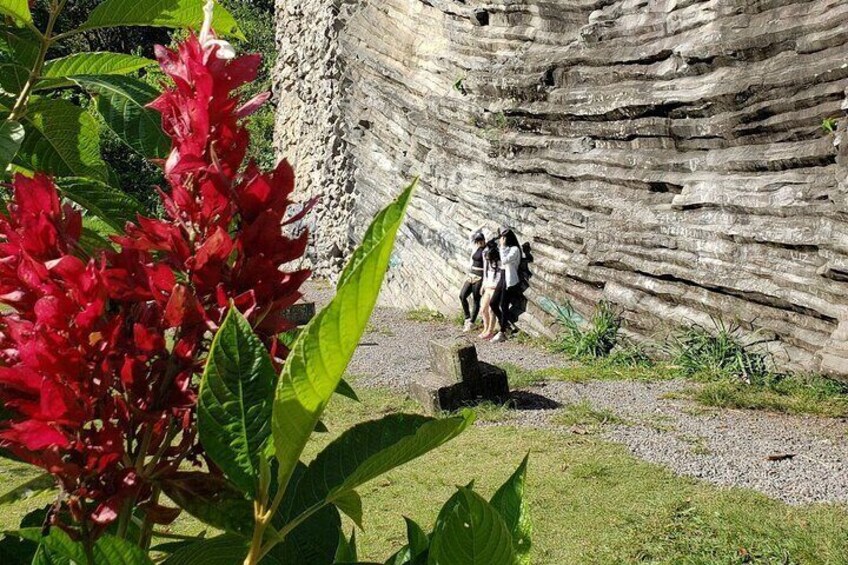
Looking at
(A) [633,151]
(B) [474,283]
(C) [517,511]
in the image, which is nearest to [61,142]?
(C) [517,511]

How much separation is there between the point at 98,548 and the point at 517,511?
1.14ft

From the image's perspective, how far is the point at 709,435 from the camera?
5820 mm

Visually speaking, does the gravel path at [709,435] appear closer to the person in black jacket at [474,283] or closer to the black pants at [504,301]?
the black pants at [504,301]

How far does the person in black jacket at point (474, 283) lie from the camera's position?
1034cm

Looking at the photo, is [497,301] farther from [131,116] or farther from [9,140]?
[9,140]

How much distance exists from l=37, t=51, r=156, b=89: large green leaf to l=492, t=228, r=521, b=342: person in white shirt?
877cm

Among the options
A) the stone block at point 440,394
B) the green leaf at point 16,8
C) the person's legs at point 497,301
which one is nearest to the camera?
the green leaf at point 16,8

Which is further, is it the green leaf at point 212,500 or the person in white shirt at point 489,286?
the person in white shirt at point 489,286

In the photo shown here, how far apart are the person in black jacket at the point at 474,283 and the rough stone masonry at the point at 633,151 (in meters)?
0.34

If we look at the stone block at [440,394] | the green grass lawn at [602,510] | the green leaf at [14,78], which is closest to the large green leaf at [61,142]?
the green leaf at [14,78]

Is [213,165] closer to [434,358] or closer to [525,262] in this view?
[434,358]

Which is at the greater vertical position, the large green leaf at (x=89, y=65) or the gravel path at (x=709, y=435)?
the large green leaf at (x=89, y=65)

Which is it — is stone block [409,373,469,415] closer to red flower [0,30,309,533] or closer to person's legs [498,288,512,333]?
person's legs [498,288,512,333]

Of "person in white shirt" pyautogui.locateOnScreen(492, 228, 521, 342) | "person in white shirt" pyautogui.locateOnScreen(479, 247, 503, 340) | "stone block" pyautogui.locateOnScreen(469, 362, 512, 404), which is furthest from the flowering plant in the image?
"person in white shirt" pyautogui.locateOnScreen(479, 247, 503, 340)
